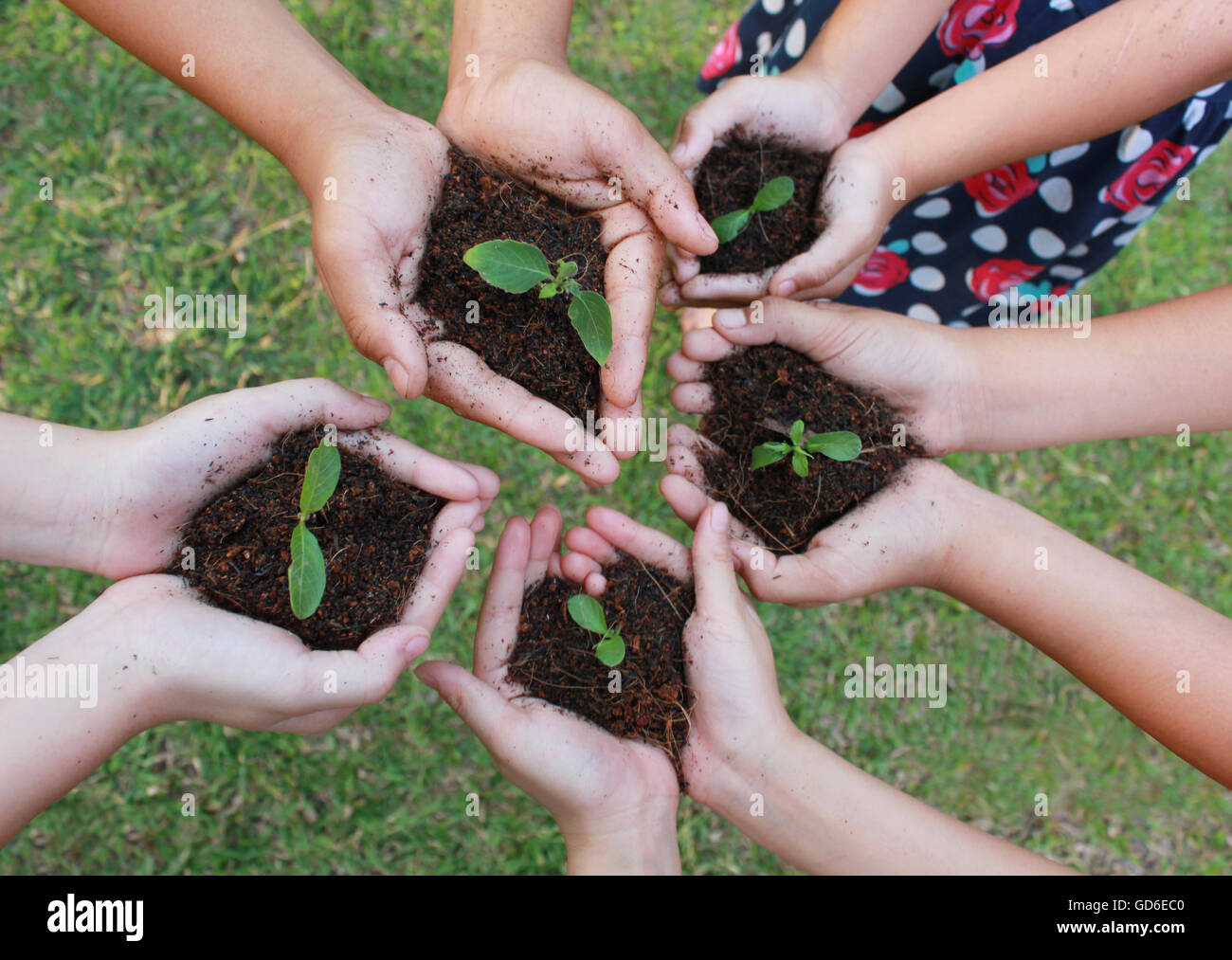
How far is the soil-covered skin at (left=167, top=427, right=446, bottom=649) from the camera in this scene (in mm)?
2236

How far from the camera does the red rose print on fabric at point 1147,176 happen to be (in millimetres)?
2436

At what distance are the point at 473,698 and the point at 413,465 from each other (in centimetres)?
73

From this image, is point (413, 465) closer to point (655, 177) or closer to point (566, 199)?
point (566, 199)

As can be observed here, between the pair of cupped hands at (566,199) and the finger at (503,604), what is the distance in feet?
1.25

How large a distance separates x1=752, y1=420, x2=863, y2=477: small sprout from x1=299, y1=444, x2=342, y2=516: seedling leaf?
1265 millimetres

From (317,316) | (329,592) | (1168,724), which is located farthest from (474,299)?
(1168,724)

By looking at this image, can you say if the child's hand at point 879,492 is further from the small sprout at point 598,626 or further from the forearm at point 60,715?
the forearm at point 60,715

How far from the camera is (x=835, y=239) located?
8.43 feet

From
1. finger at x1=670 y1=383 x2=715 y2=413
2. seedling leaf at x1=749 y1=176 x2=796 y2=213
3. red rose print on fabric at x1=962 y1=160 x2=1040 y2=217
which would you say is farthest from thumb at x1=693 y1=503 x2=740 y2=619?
red rose print on fabric at x1=962 y1=160 x2=1040 y2=217

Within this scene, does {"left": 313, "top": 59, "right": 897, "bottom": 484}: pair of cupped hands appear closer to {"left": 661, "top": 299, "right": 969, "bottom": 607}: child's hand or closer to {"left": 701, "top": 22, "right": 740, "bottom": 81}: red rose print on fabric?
{"left": 661, "top": 299, "right": 969, "bottom": 607}: child's hand

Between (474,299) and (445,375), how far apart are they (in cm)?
→ 28

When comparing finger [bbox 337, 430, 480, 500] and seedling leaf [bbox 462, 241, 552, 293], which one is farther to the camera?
finger [bbox 337, 430, 480, 500]

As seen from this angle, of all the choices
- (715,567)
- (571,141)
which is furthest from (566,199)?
(715,567)
